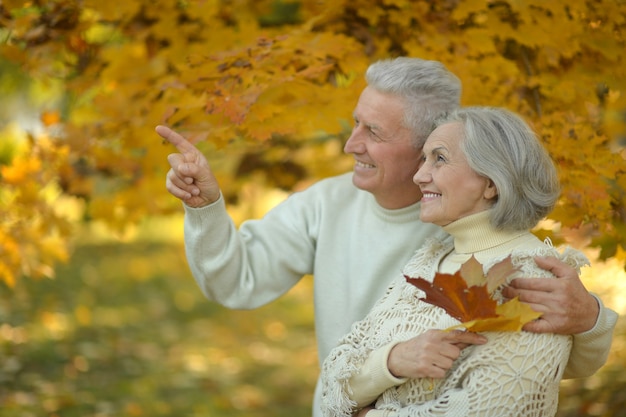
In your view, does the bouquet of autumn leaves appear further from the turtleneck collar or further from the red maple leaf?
the turtleneck collar

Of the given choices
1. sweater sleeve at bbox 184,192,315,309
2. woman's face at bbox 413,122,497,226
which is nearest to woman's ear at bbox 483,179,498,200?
woman's face at bbox 413,122,497,226

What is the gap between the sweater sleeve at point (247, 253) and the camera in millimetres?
2402

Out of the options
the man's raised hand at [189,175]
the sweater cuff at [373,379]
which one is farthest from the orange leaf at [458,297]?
the man's raised hand at [189,175]

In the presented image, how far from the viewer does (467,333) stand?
6.20 ft

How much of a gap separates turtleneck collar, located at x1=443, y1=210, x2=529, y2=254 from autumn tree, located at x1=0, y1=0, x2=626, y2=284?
52 cm

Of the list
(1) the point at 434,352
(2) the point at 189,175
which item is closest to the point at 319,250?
(2) the point at 189,175

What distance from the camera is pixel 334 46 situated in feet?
9.17

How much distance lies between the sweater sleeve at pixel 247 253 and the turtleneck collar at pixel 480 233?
2.26ft

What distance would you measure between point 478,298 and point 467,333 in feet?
0.44

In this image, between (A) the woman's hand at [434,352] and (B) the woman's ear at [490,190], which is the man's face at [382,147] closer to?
(B) the woman's ear at [490,190]

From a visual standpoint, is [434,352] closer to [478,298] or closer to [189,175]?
[478,298]

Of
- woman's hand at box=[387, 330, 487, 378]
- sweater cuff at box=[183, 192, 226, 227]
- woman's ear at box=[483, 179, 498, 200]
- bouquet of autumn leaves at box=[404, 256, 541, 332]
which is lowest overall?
woman's hand at box=[387, 330, 487, 378]

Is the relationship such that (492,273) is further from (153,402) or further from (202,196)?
(153,402)

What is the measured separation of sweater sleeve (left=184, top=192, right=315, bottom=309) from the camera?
2.40 metres
